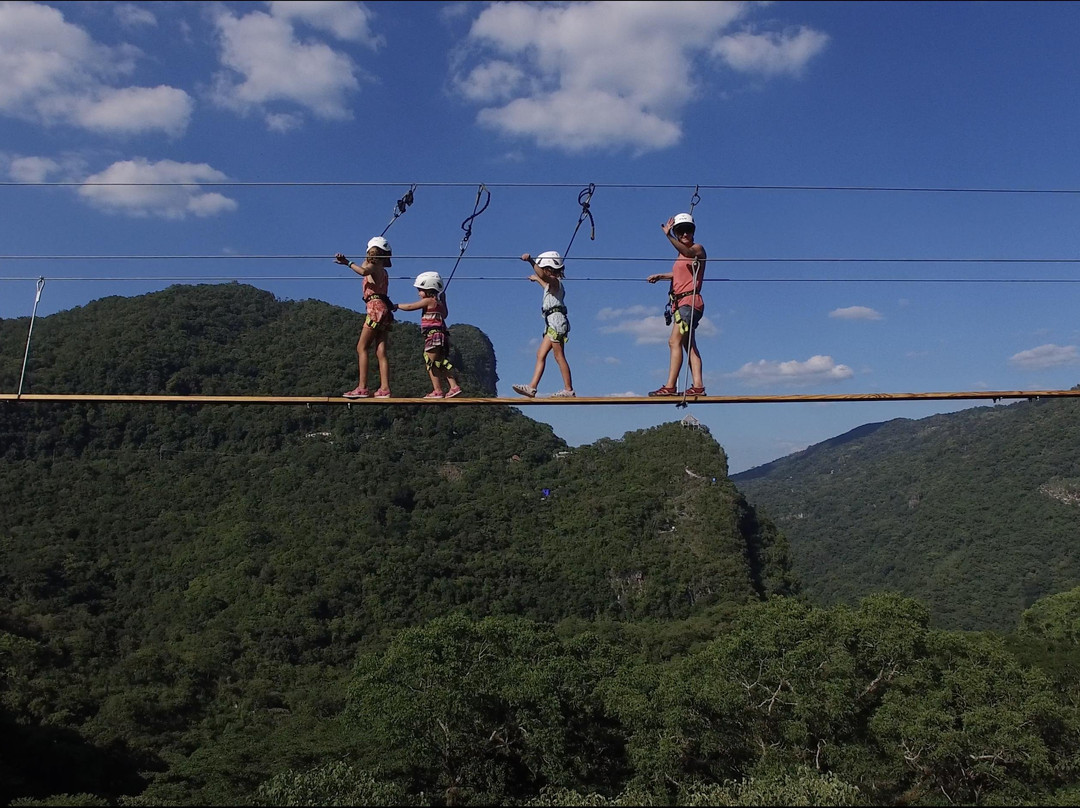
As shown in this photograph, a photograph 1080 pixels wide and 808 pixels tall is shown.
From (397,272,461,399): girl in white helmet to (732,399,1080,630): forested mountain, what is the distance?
1813 inches

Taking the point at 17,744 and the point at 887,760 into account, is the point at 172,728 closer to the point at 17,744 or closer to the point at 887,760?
the point at 17,744

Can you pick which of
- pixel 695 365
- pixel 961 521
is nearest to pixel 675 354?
pixel 695 365

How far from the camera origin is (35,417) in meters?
54.2

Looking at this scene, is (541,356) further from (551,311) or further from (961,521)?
(961,521)

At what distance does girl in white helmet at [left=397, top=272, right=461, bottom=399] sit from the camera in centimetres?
749

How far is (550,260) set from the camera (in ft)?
24.3

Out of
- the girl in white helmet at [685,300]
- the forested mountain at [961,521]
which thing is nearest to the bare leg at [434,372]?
the girl in white helmet at [685,300]

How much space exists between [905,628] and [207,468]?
46.4 m

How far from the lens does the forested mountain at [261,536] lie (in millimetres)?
26609

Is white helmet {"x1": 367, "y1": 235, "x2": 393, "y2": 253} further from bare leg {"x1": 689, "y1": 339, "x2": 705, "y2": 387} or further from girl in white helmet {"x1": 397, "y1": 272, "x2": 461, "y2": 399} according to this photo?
bare leg {"x1": 689, "y1": 339, "x2": 705, "y2": 387}

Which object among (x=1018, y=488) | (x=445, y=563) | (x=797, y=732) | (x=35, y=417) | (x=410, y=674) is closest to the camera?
(x=797, y=732)

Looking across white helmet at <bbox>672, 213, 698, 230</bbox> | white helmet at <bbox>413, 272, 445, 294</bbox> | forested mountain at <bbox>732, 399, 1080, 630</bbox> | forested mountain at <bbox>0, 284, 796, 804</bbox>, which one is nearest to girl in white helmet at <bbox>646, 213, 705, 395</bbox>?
white helmet at <bbox>672, 213, 698, 230</bbox>

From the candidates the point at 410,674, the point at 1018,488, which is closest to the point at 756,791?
the point at 410,674

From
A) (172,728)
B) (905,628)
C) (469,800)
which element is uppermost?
(905,628)
